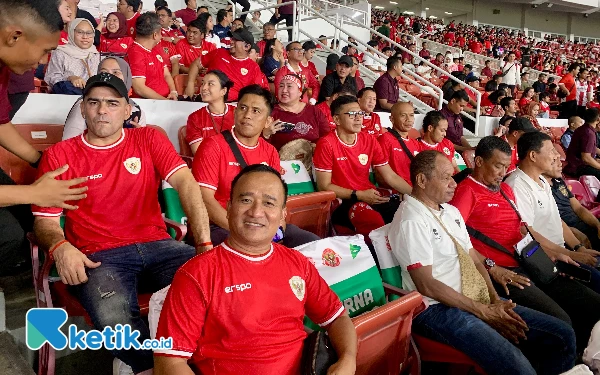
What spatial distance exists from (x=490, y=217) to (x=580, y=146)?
4.30 meters

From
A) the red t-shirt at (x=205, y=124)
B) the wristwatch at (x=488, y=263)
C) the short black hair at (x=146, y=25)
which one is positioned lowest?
the wristwatch at (x=488, y=263)

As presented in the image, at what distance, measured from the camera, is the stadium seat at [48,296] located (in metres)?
2.14

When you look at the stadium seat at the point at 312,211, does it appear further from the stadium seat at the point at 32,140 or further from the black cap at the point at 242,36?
the black cap at the point at 242,36

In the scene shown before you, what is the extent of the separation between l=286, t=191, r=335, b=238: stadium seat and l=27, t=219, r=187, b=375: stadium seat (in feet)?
4.16

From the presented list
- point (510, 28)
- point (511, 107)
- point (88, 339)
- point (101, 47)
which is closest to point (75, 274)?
point (88, 339)

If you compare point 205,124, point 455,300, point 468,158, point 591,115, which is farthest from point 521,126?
point 455,300

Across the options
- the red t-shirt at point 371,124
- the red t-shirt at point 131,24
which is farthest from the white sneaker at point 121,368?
the red t-shirt at point 131,24

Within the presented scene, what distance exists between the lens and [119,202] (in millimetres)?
2465

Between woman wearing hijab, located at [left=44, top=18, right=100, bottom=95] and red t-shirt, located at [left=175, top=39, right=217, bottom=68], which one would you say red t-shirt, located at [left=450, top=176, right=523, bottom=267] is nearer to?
woman wearing hijab, located at [left=44, top=18, right=100, bottom=95]

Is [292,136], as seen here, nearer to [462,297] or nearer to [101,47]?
[462,297]

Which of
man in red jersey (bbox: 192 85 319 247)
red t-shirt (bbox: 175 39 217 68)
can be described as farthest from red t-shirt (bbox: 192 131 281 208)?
red t-shirt (bbox: 175 39 217 68)

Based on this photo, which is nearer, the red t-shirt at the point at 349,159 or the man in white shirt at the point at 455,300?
the man in white shirt at the point at 455,300

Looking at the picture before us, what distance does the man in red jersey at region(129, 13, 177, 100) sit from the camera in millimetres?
5145

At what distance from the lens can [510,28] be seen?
98.9 feet
